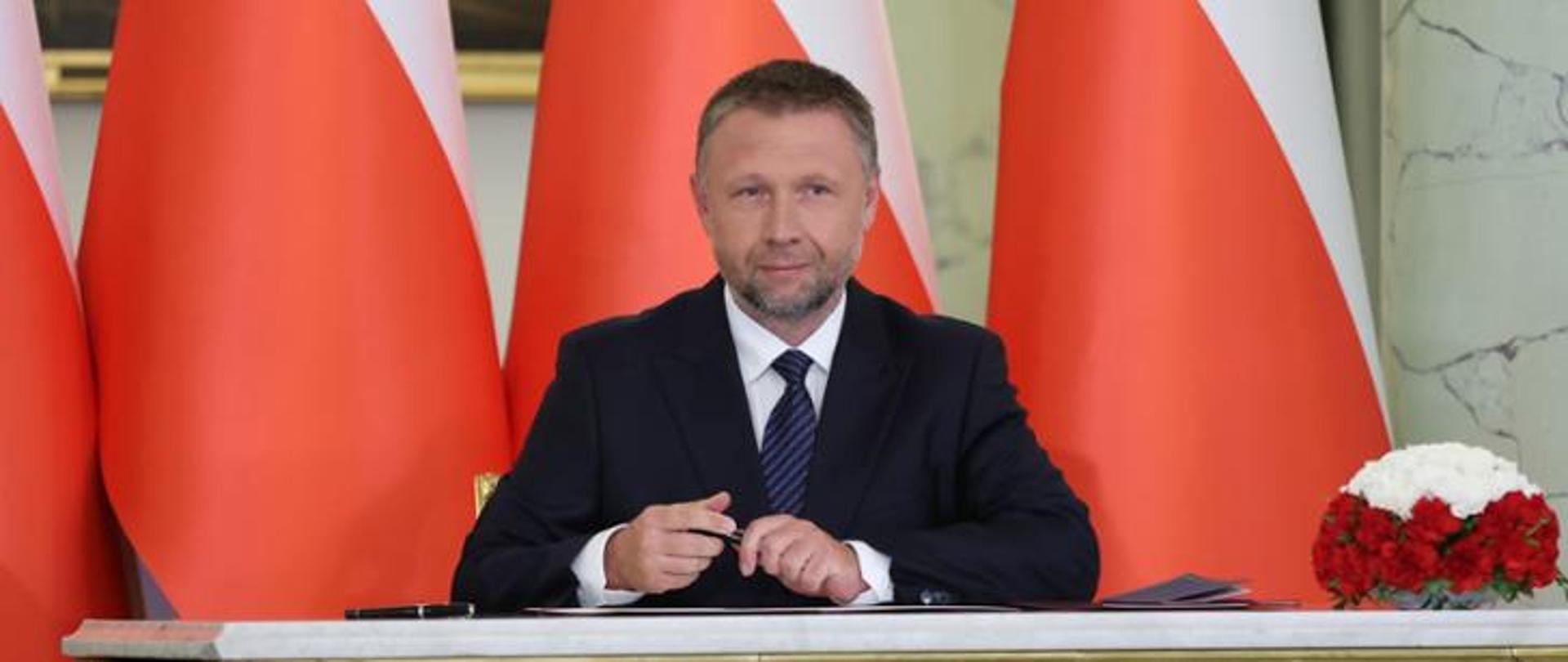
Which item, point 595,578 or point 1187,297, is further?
point 1187,297

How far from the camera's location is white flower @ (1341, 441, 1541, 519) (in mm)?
2510

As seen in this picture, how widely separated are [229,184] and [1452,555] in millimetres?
1953

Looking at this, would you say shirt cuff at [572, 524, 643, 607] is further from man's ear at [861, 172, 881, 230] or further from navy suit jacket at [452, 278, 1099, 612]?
man's ear at [861, 172, 881, 230]

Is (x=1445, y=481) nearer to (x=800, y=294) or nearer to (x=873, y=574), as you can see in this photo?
(x=873, y=574)

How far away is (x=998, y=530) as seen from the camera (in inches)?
103

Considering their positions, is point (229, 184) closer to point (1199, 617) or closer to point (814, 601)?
point (814, 601)

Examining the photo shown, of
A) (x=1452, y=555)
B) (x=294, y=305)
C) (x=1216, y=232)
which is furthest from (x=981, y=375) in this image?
(x=294, y=305)

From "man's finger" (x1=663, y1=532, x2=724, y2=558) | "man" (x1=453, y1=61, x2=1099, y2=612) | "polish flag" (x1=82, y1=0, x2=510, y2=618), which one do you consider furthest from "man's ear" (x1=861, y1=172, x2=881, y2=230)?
"polish flag" (x1=82, y1=0, x2=510, y2=618)

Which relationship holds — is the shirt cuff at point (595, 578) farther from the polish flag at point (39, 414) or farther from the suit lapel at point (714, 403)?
the polish flag at point (39, 414)

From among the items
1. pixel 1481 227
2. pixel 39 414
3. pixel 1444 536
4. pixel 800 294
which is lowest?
pixel 39 414

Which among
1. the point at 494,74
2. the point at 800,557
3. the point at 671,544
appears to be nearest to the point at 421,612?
the point at 671,544

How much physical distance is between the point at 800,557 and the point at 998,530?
1.13ft

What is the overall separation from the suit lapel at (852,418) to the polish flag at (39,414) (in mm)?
1411

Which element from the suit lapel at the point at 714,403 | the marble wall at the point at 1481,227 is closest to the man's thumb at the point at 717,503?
the suit lapel at the point at 714,403
